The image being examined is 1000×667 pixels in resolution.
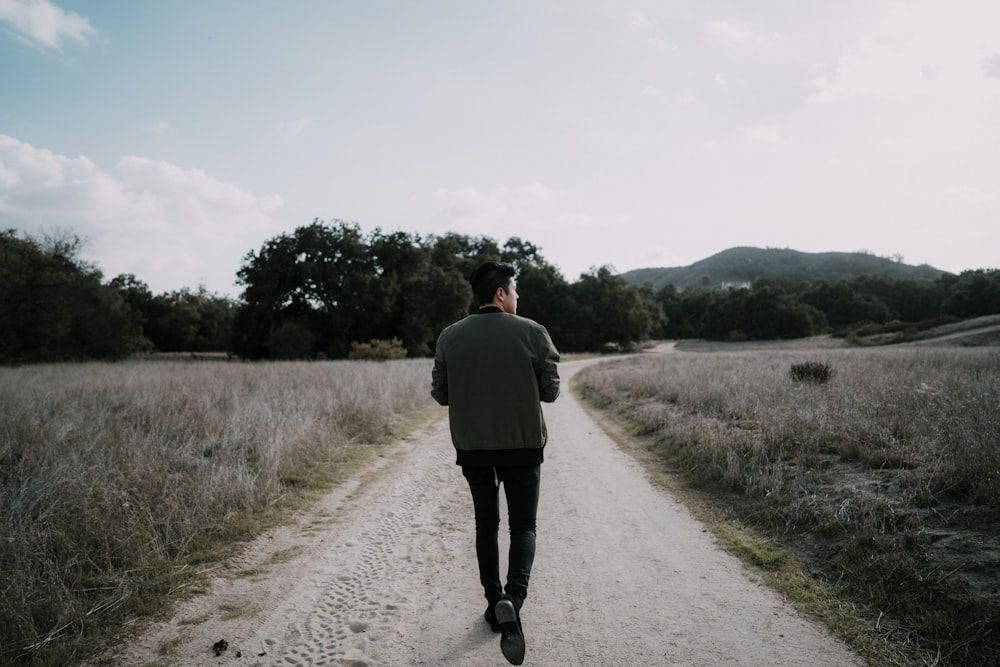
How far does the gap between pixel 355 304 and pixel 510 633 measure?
1589 inches

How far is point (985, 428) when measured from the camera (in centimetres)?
491

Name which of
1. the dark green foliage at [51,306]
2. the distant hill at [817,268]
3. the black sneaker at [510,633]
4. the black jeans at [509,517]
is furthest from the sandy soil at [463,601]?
the distant hill at [817,268]

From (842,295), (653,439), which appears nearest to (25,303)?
(653,439)

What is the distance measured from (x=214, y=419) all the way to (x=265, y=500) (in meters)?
3.26

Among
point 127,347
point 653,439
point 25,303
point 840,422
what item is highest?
point 25,303

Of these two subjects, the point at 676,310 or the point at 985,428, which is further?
the point at 676,310

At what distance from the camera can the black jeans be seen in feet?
9.78

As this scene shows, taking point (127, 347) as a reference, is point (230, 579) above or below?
below

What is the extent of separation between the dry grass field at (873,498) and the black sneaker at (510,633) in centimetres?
206

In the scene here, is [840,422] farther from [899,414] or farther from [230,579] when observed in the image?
[230,579]

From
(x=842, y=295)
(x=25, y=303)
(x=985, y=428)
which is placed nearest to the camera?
(x=985, y=428)

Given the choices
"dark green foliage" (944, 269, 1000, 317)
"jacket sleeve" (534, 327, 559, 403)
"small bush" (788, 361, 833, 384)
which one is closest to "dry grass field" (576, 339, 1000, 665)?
"small bush" (788, 361, 833, 384)

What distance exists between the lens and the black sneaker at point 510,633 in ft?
8.23

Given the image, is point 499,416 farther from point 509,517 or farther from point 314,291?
point 314,291
